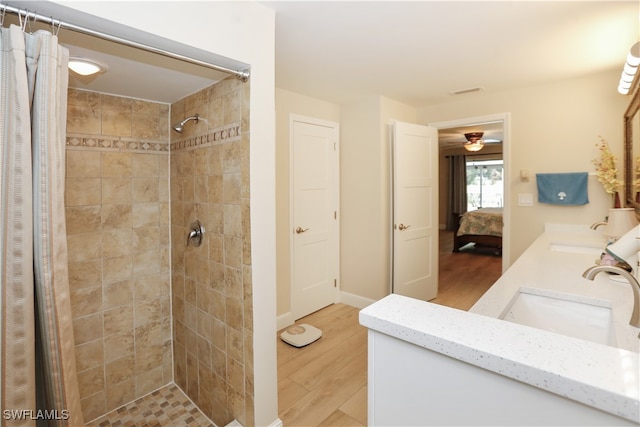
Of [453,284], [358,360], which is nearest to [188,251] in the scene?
[358,360]

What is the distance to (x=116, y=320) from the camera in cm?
223

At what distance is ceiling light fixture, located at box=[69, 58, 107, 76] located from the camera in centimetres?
164

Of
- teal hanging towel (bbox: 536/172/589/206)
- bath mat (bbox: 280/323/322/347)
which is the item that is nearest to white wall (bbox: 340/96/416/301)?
bath mat (bbox: 280/323/322/347)

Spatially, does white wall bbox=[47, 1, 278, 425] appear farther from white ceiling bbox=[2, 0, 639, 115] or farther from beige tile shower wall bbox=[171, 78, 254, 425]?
white ceiling bbox=[2, 0, 639, 115]

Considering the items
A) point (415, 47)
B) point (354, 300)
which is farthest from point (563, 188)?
point (354, 300)

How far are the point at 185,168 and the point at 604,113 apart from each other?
3.45 meters

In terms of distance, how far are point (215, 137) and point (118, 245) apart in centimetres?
106

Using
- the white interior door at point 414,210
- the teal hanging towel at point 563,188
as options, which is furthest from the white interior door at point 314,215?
the teal hanging towel at point 563,188

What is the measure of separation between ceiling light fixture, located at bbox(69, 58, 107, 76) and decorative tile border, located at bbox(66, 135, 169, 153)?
50cm

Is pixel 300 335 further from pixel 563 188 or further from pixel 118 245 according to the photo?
pixel 563 188

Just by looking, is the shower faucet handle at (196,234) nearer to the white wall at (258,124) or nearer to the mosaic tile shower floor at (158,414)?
the white wall at (258,124)

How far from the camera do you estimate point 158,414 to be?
2.15 m

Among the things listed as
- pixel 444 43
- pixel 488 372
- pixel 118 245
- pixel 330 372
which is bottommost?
pixel 330 372

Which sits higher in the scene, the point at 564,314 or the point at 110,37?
the point at 110,37
